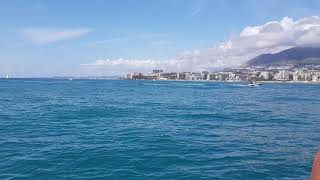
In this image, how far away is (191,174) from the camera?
63.8 feet

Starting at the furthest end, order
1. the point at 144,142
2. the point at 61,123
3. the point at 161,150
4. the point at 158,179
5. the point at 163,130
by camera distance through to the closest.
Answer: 1. the point at 61,123
2. the point at 163,130
3. the point at 144,142
4. the point at 161,150
5. the point at 158,179

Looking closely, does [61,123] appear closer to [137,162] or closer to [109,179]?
[137,162]

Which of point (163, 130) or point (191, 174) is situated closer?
point (191, 174)

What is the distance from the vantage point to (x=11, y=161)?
72.0 feet

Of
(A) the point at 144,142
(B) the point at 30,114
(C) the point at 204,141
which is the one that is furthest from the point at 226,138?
(B) the point at 30,114

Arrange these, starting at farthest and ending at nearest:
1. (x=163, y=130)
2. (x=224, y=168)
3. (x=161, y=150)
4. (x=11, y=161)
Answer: (x=163, y=130), (x=161, y=150), (x=11, y=161), (x=224, y=168)

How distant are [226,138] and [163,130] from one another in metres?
6.56

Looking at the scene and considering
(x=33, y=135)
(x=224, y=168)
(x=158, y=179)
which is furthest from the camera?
(x=33, y=135)

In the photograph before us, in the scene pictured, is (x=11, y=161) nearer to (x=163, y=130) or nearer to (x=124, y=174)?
(x=124, y=174)

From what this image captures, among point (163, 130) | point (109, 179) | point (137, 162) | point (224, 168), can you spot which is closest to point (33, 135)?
point (163, 130)

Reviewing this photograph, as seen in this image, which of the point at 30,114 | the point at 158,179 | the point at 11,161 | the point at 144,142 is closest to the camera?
the point at 158,179

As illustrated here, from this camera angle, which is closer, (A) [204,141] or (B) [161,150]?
(B) [161,150]

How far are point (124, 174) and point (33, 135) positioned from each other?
14.4 m

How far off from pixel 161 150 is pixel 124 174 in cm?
601
